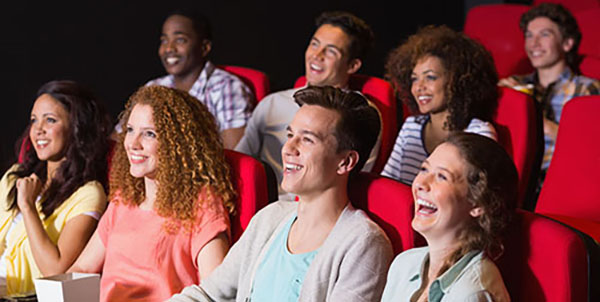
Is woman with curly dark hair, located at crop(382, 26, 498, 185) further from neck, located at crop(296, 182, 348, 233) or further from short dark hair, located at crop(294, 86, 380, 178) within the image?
neck, located at crop(296, 182, 348, 233)

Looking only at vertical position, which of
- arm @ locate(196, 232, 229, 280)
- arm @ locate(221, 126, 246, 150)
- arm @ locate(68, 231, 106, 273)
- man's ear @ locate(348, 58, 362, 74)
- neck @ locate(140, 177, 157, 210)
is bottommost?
arm @ locate(68, 231, 106, 273)

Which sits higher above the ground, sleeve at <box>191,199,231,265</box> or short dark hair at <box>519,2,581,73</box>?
short dark hair at <box>519,2,581,73</box>

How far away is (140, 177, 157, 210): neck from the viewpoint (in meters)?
2.35

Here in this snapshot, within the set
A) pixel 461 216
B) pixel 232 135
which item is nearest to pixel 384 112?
pixel 232 135

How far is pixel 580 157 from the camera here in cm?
248

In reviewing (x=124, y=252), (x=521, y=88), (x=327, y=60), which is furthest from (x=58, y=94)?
(x=521, y=88)

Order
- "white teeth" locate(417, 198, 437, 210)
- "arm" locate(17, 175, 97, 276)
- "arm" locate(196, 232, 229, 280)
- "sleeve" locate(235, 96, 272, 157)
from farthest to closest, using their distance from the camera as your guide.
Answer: "sleeve" locate(235, 96, 272, 157), "arm" locate(17, 175, 97, 276), "arm" locate(196, 232, 229, 280), "white teeth" locate(417, 198, 437, 210)

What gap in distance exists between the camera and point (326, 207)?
1957mm

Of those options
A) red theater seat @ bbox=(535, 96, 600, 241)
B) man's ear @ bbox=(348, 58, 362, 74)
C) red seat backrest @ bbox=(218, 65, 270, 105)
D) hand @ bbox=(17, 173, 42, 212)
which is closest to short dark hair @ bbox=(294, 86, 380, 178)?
red theater seat @ bbox=(535, 96, 600, 241)

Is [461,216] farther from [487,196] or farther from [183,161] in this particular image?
[183,161]

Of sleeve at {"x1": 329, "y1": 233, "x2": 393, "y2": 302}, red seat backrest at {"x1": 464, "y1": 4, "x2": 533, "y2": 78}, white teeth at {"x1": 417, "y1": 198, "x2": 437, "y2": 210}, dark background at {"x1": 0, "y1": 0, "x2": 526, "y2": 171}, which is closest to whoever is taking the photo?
white teeth at {"x1": 417, "y1": 198, "x2": 437, "y2": 210}

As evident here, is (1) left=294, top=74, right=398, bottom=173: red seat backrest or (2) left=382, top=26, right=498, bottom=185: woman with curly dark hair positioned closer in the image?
(2) left=382, top=26, right=498, bottom=185: woman with curly dark hair

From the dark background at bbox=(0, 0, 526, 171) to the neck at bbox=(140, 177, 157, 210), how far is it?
1335mm

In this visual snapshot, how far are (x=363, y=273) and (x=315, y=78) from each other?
62.5 inches
